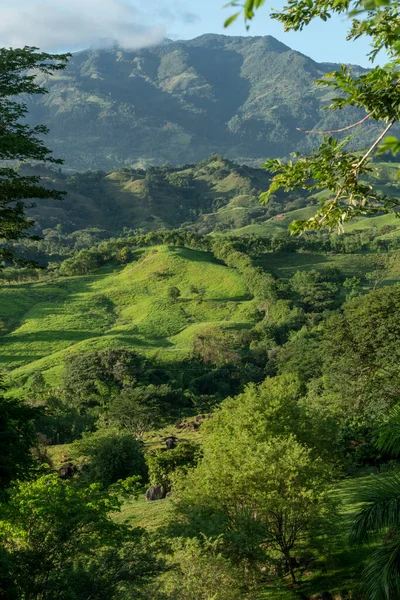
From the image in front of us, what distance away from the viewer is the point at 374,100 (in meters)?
5.67

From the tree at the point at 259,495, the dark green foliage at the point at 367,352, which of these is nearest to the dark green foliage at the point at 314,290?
the dark green foliage at the point at 367,352

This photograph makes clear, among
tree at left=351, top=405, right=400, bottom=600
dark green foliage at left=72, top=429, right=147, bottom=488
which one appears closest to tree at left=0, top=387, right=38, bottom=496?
tree at left=351, top=405, right=400, bottom=600

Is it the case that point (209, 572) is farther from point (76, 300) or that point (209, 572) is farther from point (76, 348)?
point (76, 300)

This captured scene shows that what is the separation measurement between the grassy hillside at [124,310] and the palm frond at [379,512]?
72100 mm

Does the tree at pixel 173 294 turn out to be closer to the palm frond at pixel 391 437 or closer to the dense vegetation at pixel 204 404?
the dense vegetation at pixel 204 404

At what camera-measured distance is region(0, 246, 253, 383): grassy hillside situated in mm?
88438

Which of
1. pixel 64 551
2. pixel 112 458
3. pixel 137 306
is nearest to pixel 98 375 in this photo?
pixel 112 458

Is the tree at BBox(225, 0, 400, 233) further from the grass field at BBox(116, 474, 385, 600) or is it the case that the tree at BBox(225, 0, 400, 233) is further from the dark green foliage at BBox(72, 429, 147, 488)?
the dark green foliage at BBox(72, 429, 147, 488)

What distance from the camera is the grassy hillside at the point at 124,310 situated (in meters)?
88.4

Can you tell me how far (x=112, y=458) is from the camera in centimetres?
3466

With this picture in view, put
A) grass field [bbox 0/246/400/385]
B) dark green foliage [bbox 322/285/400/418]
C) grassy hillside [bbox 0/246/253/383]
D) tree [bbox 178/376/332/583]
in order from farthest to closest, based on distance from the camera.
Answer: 1. grassy hillside [bbox 0/246/253/383]
2. grass field [bbox 0/246/400/385]
3. dark green foliage [bbox 322/285/400/418]
4. tree [bbox 178/376/332/583]

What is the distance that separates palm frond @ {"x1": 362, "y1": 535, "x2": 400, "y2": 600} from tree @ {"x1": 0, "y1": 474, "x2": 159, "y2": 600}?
5.57 m

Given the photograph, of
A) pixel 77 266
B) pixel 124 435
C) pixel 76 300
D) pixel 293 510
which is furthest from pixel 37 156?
pixel 77 266

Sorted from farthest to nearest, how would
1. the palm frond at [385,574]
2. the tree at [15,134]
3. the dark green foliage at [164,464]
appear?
the dark green foliage at [164,464] < the tree at [15,134] < the palm frond at [385,574]
